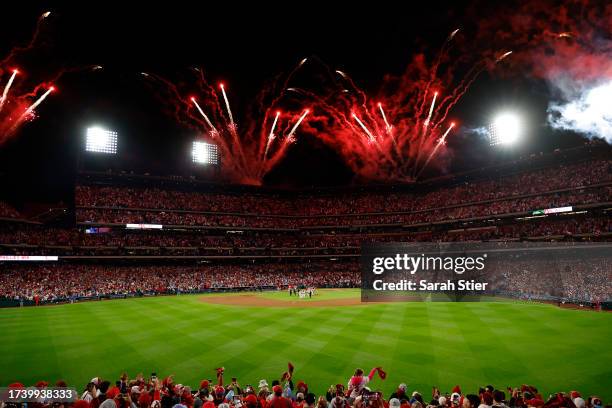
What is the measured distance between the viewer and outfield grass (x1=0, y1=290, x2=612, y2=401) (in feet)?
48.2

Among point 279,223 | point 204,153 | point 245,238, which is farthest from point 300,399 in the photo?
point 279,223

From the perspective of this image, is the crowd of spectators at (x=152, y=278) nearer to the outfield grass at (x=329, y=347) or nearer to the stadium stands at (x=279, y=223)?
the stadium stands at (x=279, y=223)

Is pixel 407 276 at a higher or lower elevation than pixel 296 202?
lower

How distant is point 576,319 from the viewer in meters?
25.9

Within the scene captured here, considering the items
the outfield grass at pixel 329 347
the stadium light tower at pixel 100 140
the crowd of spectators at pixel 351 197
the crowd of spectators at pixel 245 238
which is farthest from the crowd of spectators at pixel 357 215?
the outfield grass at pixel 329 347

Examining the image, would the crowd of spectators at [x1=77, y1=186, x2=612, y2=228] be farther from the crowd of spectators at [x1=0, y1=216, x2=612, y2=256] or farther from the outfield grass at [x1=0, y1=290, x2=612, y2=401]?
the outfield grass at [x1=0, y1=290, x2=612, y2=401]

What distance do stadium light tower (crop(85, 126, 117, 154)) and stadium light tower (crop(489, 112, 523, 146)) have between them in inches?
2306

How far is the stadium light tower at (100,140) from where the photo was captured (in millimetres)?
61938

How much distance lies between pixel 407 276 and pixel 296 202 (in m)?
44.7

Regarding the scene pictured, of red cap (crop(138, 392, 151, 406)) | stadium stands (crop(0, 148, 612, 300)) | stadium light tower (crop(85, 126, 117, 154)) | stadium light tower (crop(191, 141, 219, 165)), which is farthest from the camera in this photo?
stadium light tower (crop(191, 141, 219, 165))

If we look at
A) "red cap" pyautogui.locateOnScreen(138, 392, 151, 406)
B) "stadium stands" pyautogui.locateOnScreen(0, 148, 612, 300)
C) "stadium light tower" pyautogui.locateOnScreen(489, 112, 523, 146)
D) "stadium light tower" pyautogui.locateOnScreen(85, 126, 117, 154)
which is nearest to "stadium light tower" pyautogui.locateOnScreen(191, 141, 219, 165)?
"stadium stands" pyautogui.locateOnScreen(0, 148, 612, 300)

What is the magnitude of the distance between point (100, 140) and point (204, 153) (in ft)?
54.8

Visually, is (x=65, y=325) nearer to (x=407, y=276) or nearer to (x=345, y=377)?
(x=345, y=377)

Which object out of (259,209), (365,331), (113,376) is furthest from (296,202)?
(113,376)
